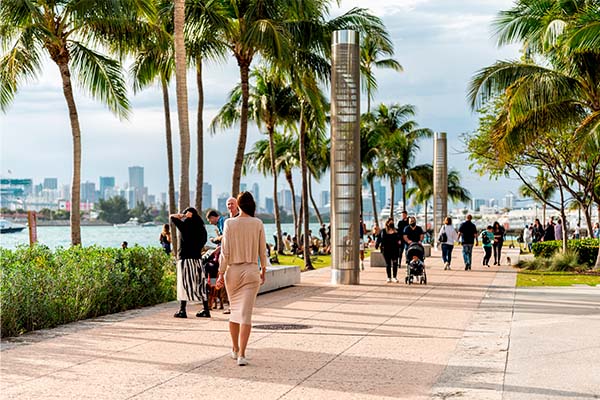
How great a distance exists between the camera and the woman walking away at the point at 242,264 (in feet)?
29.7

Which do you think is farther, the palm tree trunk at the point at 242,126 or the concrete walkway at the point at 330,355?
the palm tree trunk at the point at 242,126

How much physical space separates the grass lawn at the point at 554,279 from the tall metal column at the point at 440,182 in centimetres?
2505

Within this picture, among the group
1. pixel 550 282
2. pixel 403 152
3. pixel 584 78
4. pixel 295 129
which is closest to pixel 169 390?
pixel 550 282

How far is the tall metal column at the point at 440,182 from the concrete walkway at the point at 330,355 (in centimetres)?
3550

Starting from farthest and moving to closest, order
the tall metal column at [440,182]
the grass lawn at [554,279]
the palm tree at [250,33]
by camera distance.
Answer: the tall metal column at [440,182], the palm tree at [250,33], the grass lawn at [554,279]

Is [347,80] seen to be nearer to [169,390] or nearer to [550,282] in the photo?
[550,282]

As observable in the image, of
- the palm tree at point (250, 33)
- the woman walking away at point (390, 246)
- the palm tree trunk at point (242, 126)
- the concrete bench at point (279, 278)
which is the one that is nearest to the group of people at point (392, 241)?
the woman walking away at point (390, 246)

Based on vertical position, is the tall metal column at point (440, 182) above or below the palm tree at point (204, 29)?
below

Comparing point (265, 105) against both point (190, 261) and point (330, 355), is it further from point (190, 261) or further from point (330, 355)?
point (330, 355)

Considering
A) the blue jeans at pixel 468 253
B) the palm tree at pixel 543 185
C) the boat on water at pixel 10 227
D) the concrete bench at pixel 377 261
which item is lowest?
the concrete bench at pixel 377 261

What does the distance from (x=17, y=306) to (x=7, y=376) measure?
287 cm

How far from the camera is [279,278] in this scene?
18938mm

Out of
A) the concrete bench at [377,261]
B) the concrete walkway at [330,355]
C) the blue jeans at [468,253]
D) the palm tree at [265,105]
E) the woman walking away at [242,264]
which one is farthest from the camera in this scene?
the palm tree at [265,105]

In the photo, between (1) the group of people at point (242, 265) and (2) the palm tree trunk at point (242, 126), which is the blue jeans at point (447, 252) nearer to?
(2) the palm tree trunk at point (242, 126)
